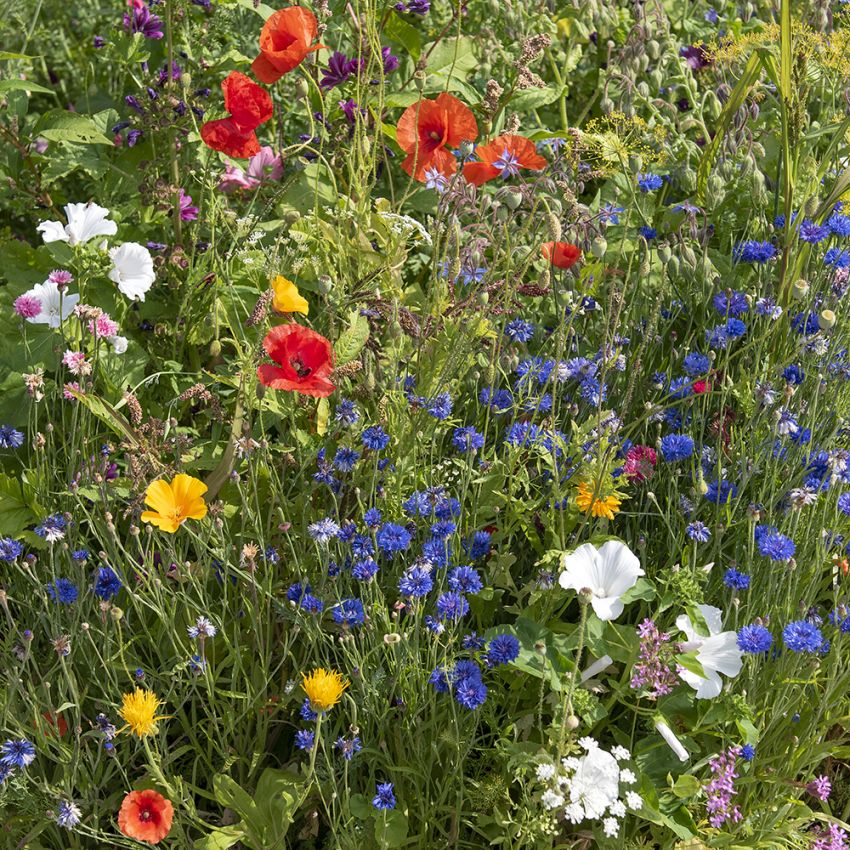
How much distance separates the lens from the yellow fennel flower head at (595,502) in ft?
6.23

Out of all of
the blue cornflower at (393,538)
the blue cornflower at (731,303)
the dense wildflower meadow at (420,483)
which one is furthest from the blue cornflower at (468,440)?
the blue cornflower at (731,303)

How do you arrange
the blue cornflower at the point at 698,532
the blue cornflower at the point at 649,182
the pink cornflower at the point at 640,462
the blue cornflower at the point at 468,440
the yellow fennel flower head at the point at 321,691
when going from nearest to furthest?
1. the yellow fennel flower head at the point at 321,691
2. the blue cornflower at the point at 698,532
3. the blue cornflower at the point at 468,440
4. the pink cornflower at the point at 640,462
5. the blue cornflower at the point at 649,182

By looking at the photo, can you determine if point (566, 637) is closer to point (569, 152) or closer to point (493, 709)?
point (493, 709)

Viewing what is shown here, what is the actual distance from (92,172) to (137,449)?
37.7 inches

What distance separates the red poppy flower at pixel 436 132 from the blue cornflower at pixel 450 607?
35.9 inches

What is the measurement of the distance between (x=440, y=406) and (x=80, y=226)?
864 mm

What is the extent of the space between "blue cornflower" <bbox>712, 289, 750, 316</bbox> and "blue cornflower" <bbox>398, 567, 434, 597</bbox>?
964 millimetres

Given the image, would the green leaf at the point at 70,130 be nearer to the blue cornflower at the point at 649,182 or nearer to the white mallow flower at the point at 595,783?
the blue cornflower at the point at 649,182

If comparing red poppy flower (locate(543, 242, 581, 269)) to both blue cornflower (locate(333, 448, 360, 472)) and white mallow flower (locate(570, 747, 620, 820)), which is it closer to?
blue cornflower (locate(333, 448, 360, 472))

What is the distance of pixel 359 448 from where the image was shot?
2.15 meters

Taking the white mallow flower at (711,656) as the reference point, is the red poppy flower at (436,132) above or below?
above

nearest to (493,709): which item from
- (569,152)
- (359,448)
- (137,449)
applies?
(359,448)

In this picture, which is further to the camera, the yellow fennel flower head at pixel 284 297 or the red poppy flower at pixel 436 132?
the red poppy flower at pixel 436 132

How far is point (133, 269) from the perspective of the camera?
2281 mm
